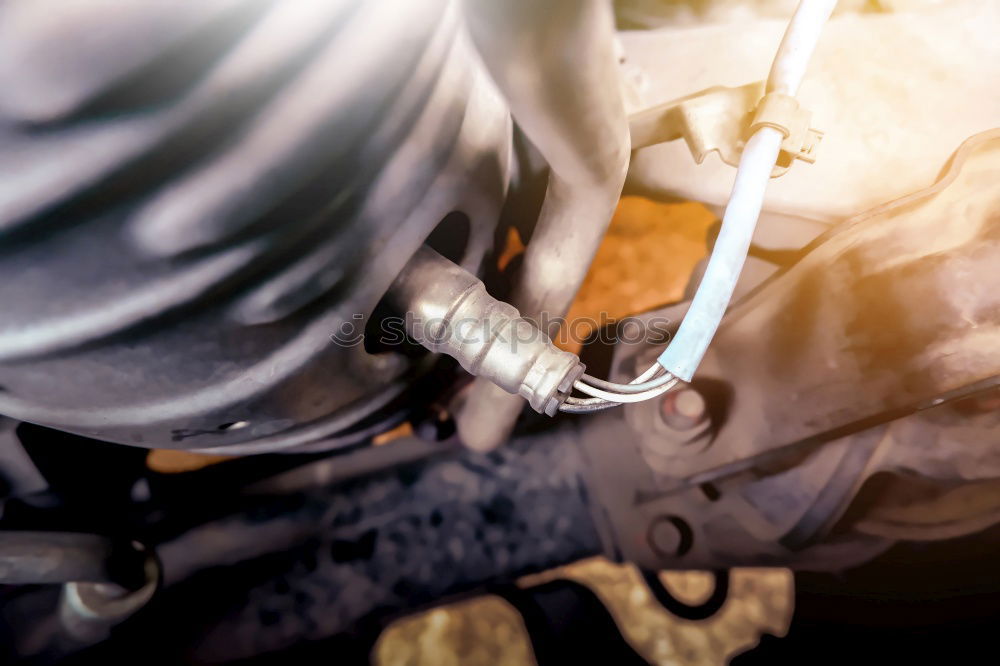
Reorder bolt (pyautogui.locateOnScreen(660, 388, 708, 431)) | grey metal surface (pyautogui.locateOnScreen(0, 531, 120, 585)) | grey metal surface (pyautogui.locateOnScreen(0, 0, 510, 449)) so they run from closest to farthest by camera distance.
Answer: grey metal surface (pyautogui.locateOnScreen(0, 0, 510, 449))
grey metal surface (pyautogui.locateOnScreen(0, 531, 120, 585))
bolt (pyautogui.locateOnScreen(660, 388, 708, 431))

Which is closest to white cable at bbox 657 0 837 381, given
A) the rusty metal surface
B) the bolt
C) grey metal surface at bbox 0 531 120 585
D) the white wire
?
the white wire

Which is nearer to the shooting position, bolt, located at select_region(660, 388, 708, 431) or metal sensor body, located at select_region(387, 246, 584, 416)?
metal sensor body, located at select_region(387, 246, 584, 416)

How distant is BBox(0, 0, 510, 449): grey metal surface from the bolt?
0.38 m

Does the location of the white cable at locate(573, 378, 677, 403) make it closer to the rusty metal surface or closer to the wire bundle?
the wire bundle

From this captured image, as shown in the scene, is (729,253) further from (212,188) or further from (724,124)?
(212,188)

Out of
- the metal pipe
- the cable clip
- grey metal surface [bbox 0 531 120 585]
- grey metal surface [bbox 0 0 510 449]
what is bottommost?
grey metal surface [bbox 0 531 120 585]

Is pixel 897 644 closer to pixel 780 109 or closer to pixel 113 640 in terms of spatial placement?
pixel 780 109

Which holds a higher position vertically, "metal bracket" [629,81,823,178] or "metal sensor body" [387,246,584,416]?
"metal bracket" [629,81,823,178]

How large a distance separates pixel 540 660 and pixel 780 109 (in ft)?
2.39

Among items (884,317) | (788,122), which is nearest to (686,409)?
(884,317)

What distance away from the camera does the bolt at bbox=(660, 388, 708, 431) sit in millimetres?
659

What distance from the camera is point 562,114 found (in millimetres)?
313

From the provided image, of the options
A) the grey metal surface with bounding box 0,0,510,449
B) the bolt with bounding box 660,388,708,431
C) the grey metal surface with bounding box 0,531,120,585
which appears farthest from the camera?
the bolt with bounding box 660,388,708,431

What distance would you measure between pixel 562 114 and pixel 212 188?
0.19 meters
